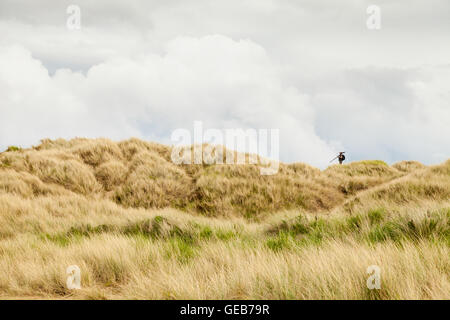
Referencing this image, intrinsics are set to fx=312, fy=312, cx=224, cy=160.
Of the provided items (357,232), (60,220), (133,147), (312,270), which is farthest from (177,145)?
(312,270)

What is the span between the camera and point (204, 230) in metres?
7.70

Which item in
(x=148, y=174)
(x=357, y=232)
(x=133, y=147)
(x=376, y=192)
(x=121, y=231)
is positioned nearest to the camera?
(x=357, y=232)

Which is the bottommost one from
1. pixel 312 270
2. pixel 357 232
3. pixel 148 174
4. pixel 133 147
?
pixel 312 270

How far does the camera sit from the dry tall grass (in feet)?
12.0

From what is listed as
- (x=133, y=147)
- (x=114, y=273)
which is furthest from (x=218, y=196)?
(x=114, y=273)

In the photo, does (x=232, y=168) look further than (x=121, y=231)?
Yes

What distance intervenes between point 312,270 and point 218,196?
10022mm

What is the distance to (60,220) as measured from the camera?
31.6 ft

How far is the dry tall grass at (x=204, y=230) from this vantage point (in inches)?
144

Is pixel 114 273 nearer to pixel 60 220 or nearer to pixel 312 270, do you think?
pixel 312 270

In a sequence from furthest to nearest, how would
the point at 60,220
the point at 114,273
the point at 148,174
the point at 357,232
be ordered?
the point at 148,174
the point at 60,220
the point at 357,232
the point at 114,273
